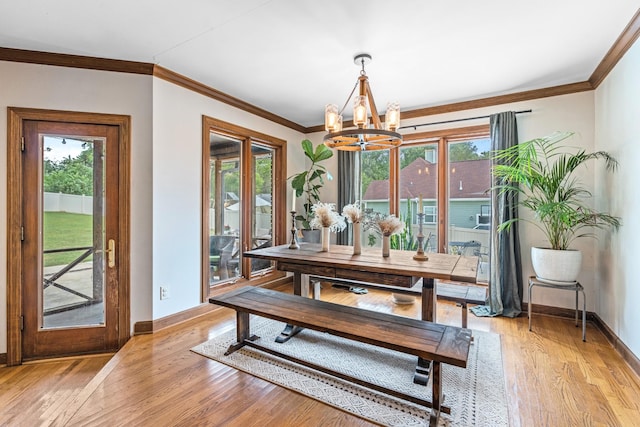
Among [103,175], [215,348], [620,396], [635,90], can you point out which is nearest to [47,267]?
[103,175]

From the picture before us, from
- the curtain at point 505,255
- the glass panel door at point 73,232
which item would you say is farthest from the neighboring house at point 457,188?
the glass panel door at point 73,232

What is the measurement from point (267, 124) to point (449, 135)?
2.54 metres

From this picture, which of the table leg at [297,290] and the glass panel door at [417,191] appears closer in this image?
the table leg at [297,290]

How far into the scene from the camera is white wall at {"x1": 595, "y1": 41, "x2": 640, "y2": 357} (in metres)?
2.26

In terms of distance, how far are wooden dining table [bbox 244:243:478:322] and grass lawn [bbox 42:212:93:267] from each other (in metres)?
1.55

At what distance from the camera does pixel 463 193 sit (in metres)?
4.00

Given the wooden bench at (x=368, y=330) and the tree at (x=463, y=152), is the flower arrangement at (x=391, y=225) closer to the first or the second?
the wooden bench at (x=368, y=330)

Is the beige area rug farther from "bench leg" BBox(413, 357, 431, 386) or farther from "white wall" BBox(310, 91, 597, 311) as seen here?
"white wall" BBox(310, 91, 597, 311)

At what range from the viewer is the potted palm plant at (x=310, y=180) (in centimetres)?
443

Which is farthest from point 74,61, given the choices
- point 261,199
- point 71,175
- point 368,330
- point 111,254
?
point 368,330

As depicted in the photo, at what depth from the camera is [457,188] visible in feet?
13.3

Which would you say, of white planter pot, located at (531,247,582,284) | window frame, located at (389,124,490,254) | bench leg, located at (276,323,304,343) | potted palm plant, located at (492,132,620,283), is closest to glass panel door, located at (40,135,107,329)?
bench leg, located at (276,323,304,343)

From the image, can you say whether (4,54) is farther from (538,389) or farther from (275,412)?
(538,389)

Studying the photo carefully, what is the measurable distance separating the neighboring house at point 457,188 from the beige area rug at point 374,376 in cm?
165
